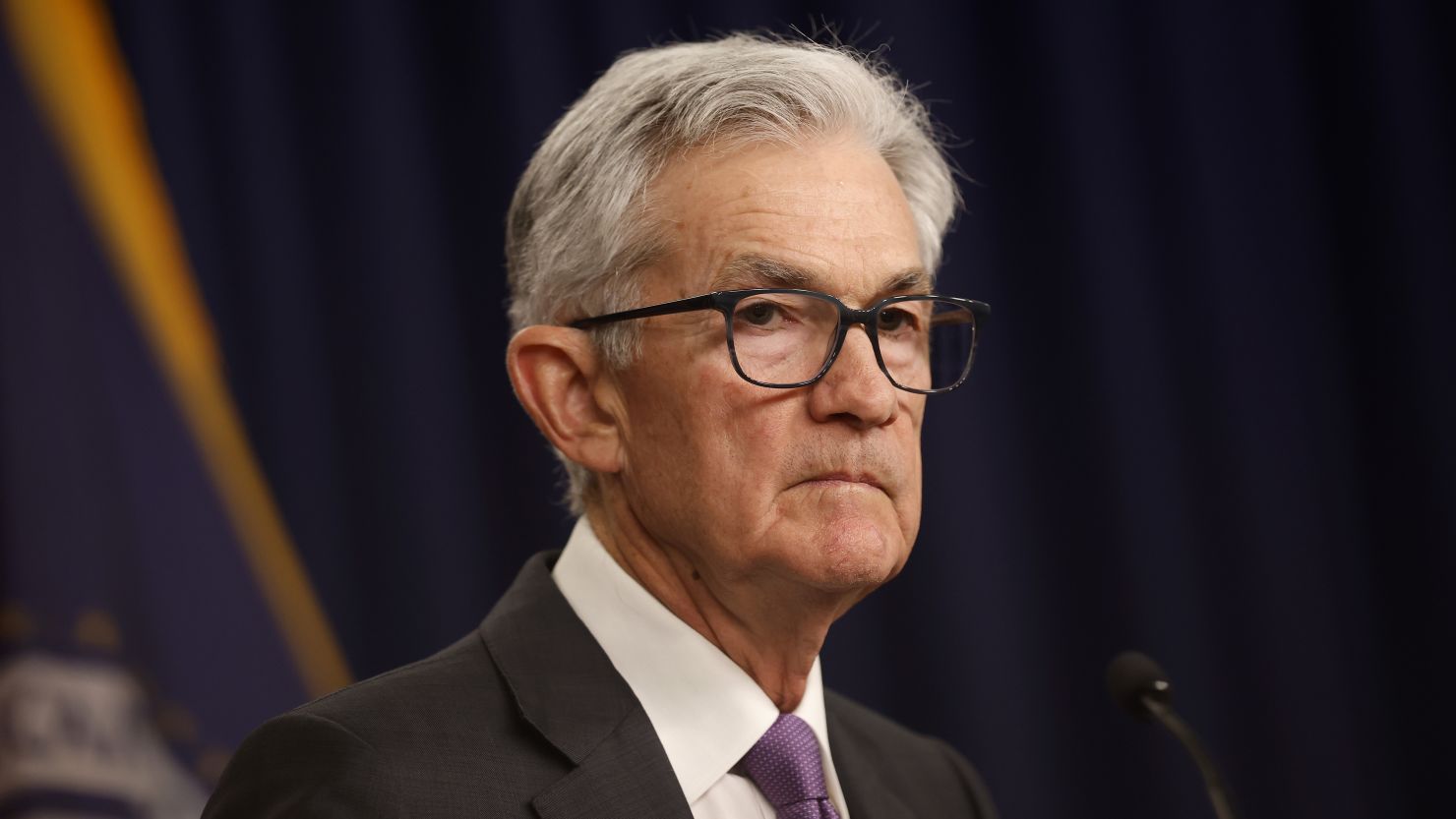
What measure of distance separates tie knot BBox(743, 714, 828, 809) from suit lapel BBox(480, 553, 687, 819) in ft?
0.39

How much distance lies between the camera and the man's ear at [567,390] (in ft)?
4.96

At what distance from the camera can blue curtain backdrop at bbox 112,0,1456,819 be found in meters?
2.55

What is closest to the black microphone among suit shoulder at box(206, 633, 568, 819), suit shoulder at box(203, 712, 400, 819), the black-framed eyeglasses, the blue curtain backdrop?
the black-framed eyeglasses

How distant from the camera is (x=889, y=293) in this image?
1.46m

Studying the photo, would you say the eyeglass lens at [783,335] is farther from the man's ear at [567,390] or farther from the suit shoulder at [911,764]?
the suit shoulder at [911,764]

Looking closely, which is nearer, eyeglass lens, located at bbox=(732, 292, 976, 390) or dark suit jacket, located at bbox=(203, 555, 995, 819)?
dark suit jacket, located at bbox=(203, 555, 995, 819)

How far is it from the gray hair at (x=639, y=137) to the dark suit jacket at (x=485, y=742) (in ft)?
0.89

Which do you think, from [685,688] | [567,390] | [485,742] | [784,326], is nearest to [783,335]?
[784,326]

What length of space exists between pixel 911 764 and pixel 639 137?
0.94 metres

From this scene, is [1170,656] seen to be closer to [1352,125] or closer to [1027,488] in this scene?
[1027,488]

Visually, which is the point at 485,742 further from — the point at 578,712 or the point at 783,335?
the point at 783,335

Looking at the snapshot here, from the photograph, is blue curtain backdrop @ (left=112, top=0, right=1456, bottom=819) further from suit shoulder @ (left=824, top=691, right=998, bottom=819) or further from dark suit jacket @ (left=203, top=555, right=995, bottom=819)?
dark suit jacket @ (left=203, top=555, right=995, bottom=819)

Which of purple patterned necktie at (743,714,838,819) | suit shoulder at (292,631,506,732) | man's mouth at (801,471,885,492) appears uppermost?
man's mouth at (801,471,885,492)

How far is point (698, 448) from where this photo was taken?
1.41 m
